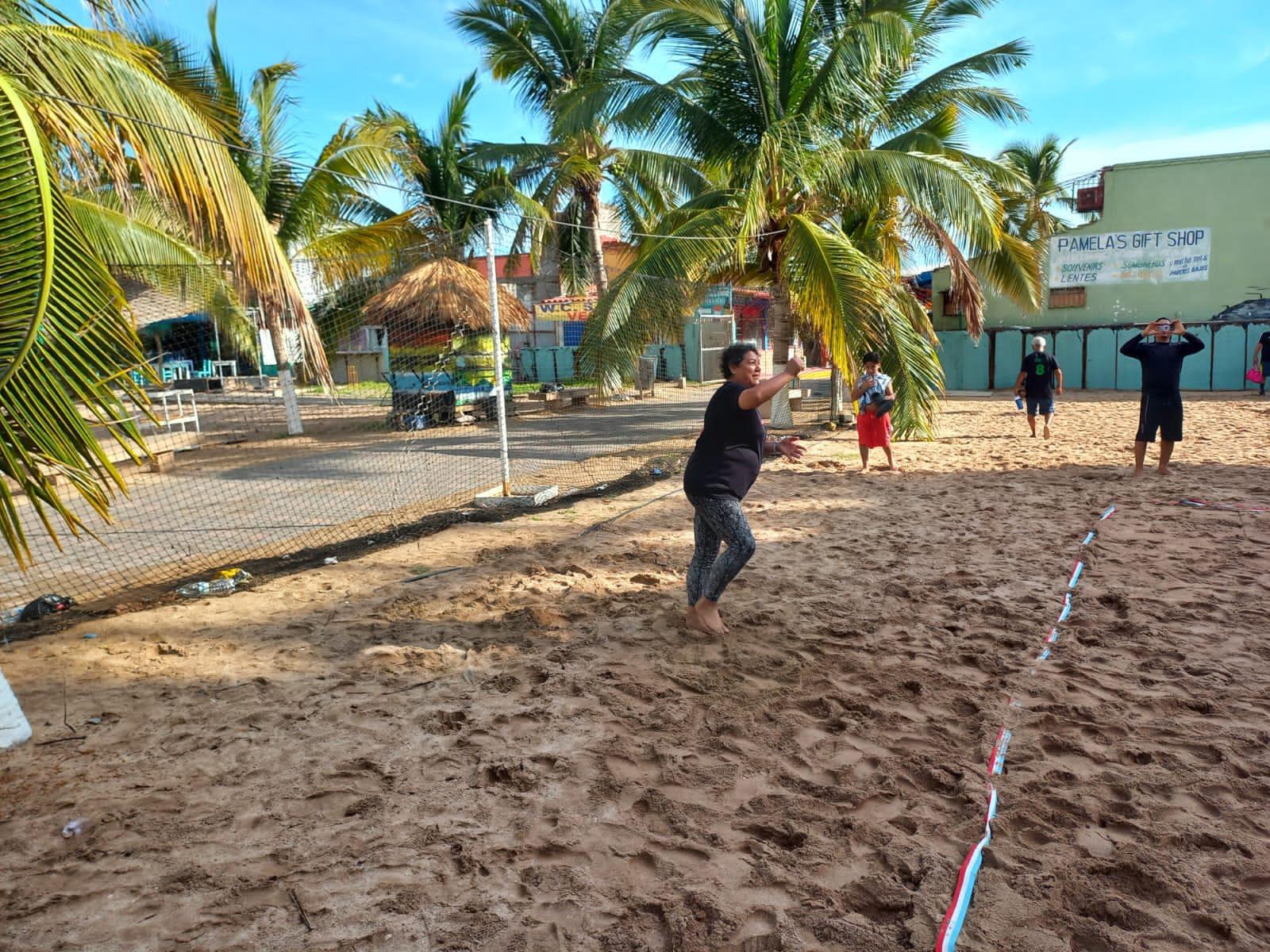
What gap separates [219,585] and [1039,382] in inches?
417

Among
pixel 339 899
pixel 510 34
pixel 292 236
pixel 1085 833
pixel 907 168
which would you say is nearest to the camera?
pixel 339 899

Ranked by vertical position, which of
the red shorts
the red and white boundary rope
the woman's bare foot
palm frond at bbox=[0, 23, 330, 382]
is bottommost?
the red and white boundary rope

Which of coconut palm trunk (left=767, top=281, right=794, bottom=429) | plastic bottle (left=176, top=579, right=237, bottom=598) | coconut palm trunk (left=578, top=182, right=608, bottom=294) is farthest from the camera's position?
coconut palm trunk (left=578, top=182, right=608, bottom=294)

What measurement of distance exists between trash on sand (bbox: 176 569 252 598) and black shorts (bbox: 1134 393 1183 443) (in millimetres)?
8351

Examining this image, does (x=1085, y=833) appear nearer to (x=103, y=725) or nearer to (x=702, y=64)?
(x=103, y=725)

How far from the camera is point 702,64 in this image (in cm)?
1179

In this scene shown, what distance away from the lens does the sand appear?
→ 7.85ft

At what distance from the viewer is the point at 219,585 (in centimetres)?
575

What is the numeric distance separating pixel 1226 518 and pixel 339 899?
7074 mm

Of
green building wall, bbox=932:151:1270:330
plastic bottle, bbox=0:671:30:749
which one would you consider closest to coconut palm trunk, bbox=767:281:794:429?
green building wall, bbox=932:151:1270:330

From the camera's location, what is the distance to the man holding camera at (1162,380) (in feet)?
27.8

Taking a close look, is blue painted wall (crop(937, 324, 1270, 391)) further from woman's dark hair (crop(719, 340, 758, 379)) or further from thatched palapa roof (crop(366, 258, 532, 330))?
woman's dark hair (crop(719, 340, 758, 379))

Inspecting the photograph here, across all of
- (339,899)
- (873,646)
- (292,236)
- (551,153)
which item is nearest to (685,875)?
(339,899)

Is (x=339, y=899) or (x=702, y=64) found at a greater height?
(x=702, y=64)
